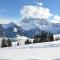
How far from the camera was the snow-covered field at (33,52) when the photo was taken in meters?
1.74

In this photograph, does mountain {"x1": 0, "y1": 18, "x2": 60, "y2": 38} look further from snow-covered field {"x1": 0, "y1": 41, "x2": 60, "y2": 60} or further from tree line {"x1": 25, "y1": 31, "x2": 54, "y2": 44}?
snow-covered field {"x1": 0, "y1": 41, "x2": 60, "y2": 60}

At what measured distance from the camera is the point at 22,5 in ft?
5.87

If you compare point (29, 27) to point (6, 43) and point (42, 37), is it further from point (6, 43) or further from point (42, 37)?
point (6, 43)

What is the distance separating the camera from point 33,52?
5.78 feet

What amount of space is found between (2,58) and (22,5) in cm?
61

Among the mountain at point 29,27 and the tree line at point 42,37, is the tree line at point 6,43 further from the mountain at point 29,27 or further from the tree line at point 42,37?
the tree line at point 42,37

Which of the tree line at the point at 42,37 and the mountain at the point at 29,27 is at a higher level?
the mountain at the point at 29,27

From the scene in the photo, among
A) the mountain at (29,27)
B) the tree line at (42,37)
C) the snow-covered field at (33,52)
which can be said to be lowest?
the snow-covered field at (33,52)

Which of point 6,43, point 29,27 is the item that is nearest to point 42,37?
point 29,27

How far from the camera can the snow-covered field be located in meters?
1.74

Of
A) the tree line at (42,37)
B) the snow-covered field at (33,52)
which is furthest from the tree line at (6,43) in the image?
the tree line at (42,37)

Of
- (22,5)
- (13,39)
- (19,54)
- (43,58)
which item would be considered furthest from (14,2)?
(43,58)

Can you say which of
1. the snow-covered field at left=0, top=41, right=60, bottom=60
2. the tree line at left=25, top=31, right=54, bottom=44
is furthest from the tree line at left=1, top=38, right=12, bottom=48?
the tree line at left=25, top=31, right=54, bottom=44

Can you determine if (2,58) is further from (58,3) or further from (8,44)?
(58,3)
